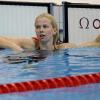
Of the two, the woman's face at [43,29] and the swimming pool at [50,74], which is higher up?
the woman's face at [43,29]

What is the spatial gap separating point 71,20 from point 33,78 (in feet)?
8.67

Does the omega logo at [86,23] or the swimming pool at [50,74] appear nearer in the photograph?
the swimming pool at [50,74]

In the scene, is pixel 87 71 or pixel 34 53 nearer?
pixel 87 71

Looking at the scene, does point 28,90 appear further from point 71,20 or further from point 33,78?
point 71,20

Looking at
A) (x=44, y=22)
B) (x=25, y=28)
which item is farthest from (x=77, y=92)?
(x=25, y=28)

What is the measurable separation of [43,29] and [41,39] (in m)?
0.13

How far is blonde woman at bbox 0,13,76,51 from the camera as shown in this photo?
311 cm

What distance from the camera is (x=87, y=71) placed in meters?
2.27

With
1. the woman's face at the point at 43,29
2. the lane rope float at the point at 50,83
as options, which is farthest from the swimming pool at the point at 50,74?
the woman's face at the point at 43,29

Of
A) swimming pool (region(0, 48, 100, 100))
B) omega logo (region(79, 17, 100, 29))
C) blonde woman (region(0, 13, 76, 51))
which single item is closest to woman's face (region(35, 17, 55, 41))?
blonde woman (region(0, 13, 76, 51))

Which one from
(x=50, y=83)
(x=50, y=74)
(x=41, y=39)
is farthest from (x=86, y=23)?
(x=50, y=83)

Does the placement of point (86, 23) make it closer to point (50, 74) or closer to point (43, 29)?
point (43, 29)

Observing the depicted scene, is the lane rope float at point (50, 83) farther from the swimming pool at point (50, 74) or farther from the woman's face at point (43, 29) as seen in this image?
the woman's face at point (43, 29)

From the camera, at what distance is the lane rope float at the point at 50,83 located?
5.83 feet
